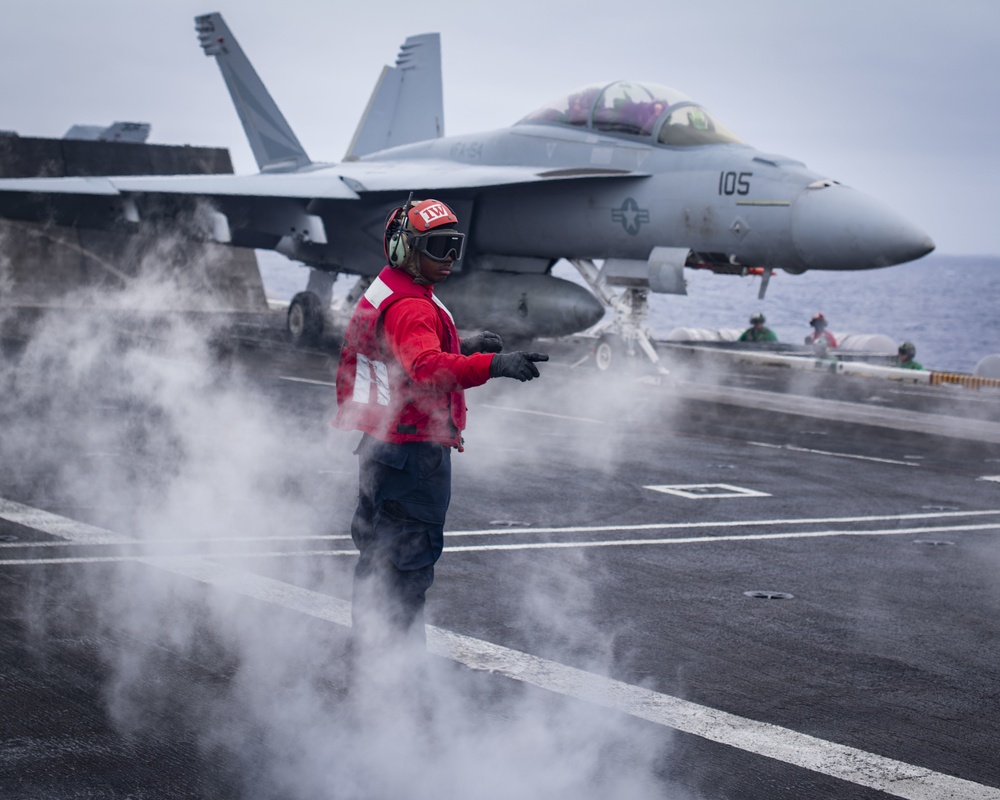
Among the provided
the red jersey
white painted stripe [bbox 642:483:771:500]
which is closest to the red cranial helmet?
the red jersey

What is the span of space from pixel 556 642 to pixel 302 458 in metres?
5.88

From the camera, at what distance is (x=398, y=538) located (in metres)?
5.03

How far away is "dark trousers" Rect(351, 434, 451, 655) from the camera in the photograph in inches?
198

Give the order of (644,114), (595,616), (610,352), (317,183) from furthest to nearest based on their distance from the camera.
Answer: (317,183) < (610,352) < (644,114) < (595,616)

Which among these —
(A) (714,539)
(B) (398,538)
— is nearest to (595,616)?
(B) (398,538)

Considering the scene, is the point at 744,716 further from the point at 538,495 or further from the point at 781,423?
the point at 781,423

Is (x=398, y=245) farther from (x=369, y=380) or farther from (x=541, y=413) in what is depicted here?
(x=541, y=413)

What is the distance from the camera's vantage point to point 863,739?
16.4 feet

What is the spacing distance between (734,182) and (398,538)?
13.7 metres

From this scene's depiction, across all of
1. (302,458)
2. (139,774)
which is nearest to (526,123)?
(302,458)

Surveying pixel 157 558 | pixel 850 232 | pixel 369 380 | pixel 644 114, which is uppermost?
pixel 644 114

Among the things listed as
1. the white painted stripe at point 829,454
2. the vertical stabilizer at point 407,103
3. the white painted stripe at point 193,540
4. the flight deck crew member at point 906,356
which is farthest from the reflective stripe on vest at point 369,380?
the vertical stabilizer at point 407,103

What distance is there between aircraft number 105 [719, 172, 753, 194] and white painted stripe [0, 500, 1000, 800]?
1231 cm

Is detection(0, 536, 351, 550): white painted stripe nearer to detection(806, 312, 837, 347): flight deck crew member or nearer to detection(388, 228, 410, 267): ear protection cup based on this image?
detection(388, 228, 410, 267): ear protection cup
